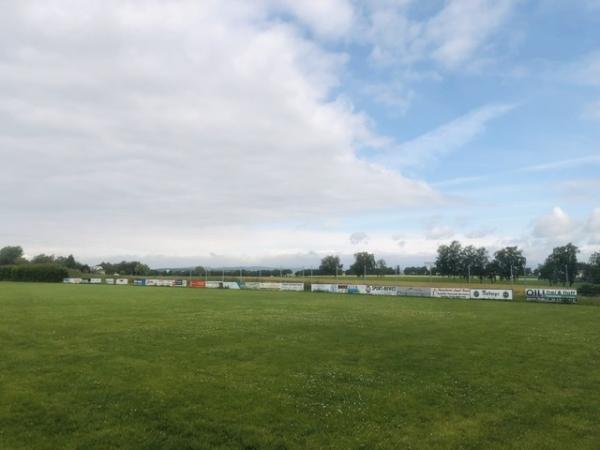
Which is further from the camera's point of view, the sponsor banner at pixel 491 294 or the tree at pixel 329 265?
the tree at pixel 329 265

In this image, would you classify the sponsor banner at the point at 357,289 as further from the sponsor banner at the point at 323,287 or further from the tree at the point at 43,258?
the tree at the point at 43,258

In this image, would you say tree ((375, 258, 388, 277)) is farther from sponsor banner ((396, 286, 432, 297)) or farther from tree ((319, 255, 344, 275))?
sponsor banner ((396, 286, 432, 297))

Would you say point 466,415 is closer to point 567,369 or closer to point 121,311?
point 567,369

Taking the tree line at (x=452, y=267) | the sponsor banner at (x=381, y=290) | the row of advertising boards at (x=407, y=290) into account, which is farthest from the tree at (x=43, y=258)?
the sponsor banner at (x=381, y=290)

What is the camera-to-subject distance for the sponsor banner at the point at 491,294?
55750 millimetres

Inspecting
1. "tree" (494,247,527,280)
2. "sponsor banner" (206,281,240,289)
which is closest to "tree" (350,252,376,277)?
"tree" (494,247,527,280)

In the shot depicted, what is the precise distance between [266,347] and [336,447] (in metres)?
9.69

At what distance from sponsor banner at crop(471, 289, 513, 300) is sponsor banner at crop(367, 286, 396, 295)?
10.1 metres

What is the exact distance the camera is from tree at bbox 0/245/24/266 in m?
164

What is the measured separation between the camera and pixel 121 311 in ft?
104

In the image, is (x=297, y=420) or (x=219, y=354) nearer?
(x=297, y=420)

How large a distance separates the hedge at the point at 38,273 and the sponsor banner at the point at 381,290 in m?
71.9

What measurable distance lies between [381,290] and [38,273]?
77911 mm

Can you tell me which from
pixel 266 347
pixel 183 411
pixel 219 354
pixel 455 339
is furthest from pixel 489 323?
pixel 183 411
